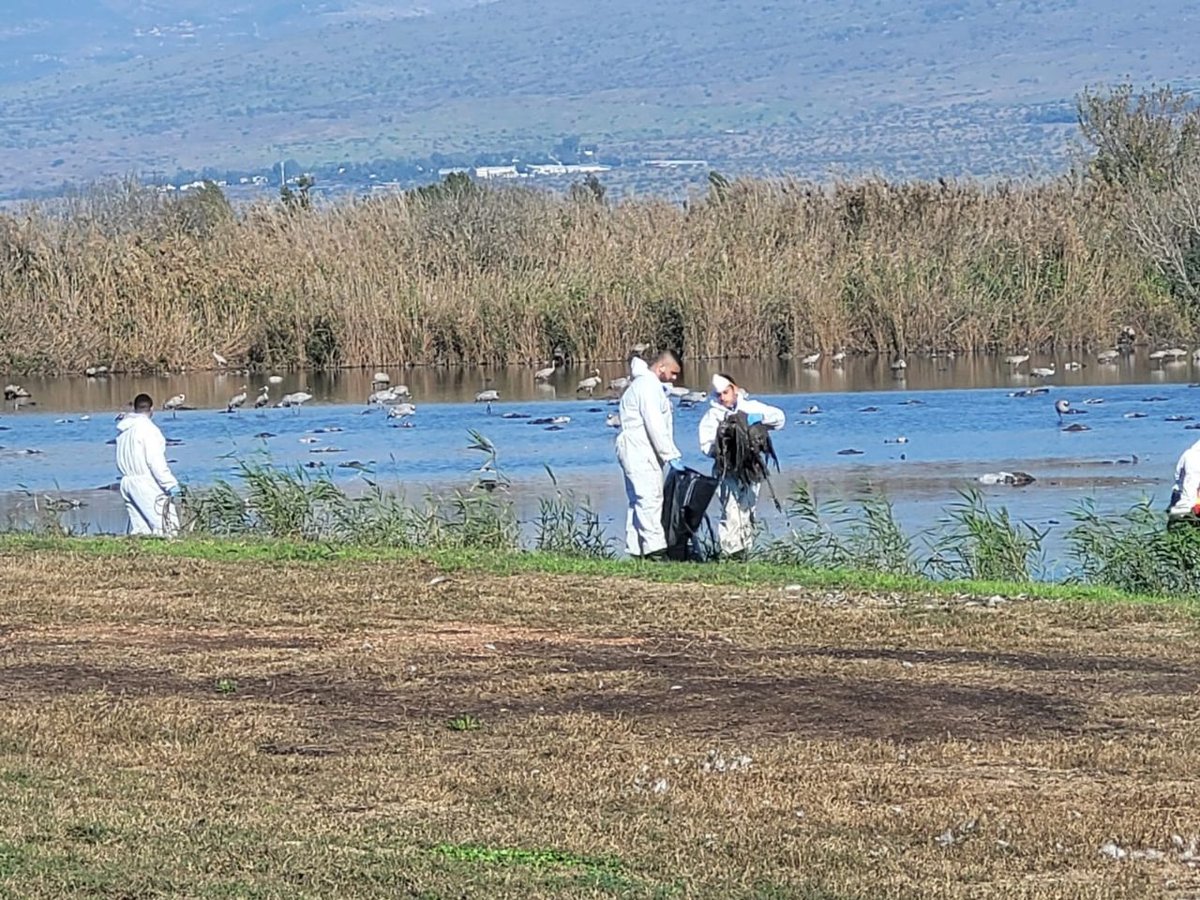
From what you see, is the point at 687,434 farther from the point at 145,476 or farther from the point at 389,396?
the point at 145,476


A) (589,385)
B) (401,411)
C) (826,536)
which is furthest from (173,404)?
(826,536)

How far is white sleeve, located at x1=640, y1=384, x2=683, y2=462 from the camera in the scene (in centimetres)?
1694

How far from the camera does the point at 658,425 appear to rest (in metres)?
16.9

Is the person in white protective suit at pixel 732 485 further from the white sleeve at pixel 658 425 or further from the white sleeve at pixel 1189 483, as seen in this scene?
the white sleeve at pixel 1189 483

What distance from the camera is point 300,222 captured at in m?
44.8

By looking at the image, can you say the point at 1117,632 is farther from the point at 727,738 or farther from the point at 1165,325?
the point at 1165,325

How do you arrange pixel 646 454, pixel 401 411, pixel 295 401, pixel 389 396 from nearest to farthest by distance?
pixel 646 454
pixel 401 411
pixel 389 396
pixel 295 401

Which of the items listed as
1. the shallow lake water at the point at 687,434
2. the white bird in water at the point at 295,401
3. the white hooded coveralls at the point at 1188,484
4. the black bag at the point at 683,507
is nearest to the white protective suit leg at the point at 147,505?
the shallow lake water at the point at 687,434

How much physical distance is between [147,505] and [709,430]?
515 centimetres

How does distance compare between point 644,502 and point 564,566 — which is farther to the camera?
point 644,502

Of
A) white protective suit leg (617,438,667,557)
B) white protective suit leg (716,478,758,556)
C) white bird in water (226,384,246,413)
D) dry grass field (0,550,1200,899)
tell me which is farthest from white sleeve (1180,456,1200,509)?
white bird in water (226,384,246,413)

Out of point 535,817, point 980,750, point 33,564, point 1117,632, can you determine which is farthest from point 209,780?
point 33,564

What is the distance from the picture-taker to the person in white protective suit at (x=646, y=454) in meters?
17.0

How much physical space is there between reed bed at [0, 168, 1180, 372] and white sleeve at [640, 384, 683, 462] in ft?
77.4
